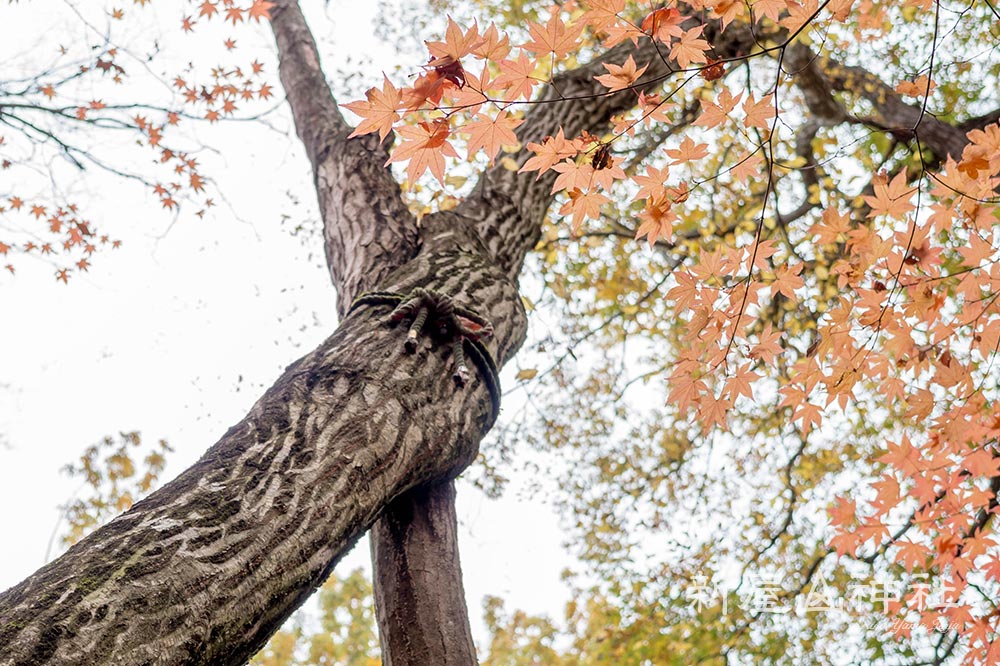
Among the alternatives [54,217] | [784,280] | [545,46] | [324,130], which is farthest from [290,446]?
[54,217]

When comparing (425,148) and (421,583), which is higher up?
(425,148)

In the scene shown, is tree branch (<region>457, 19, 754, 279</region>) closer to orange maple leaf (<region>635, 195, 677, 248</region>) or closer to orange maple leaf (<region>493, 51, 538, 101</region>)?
orange maple leaf (<region>635, 195, 677, 248</region>)

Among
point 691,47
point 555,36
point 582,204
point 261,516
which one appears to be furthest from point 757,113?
point 261,516

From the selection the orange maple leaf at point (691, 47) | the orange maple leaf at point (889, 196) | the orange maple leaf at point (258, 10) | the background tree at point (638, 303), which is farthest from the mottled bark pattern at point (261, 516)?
the orange maple leaf at point (258, 10)

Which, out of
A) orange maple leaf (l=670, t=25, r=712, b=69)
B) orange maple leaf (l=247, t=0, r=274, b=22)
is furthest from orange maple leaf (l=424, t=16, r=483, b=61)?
orange maple leaf (l=247, t=0, r=274, b=22)

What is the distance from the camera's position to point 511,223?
3.32 meters

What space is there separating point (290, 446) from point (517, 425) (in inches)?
150

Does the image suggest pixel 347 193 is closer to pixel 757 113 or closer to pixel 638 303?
pixel 757 113

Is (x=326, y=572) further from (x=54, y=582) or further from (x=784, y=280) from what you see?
(x=784, y=280)

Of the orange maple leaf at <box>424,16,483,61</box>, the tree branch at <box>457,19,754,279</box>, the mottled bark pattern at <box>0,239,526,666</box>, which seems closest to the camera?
the mottled bark pattern at <box>0,239,526,666</box>

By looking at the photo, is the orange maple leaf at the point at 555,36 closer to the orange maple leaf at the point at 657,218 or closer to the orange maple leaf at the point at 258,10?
the orange maple leaf at the point at 657,218

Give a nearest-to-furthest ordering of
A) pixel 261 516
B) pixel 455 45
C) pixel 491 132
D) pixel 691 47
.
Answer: pixel 455 45, pixel 261 516, pixel 491 132, pixel 691 47

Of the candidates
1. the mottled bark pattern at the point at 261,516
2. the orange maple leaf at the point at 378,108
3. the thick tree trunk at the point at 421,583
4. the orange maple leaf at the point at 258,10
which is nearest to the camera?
the mottled bark pattern at the point at 261,516

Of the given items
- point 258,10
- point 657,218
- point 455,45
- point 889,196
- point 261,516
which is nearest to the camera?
point 455,45
